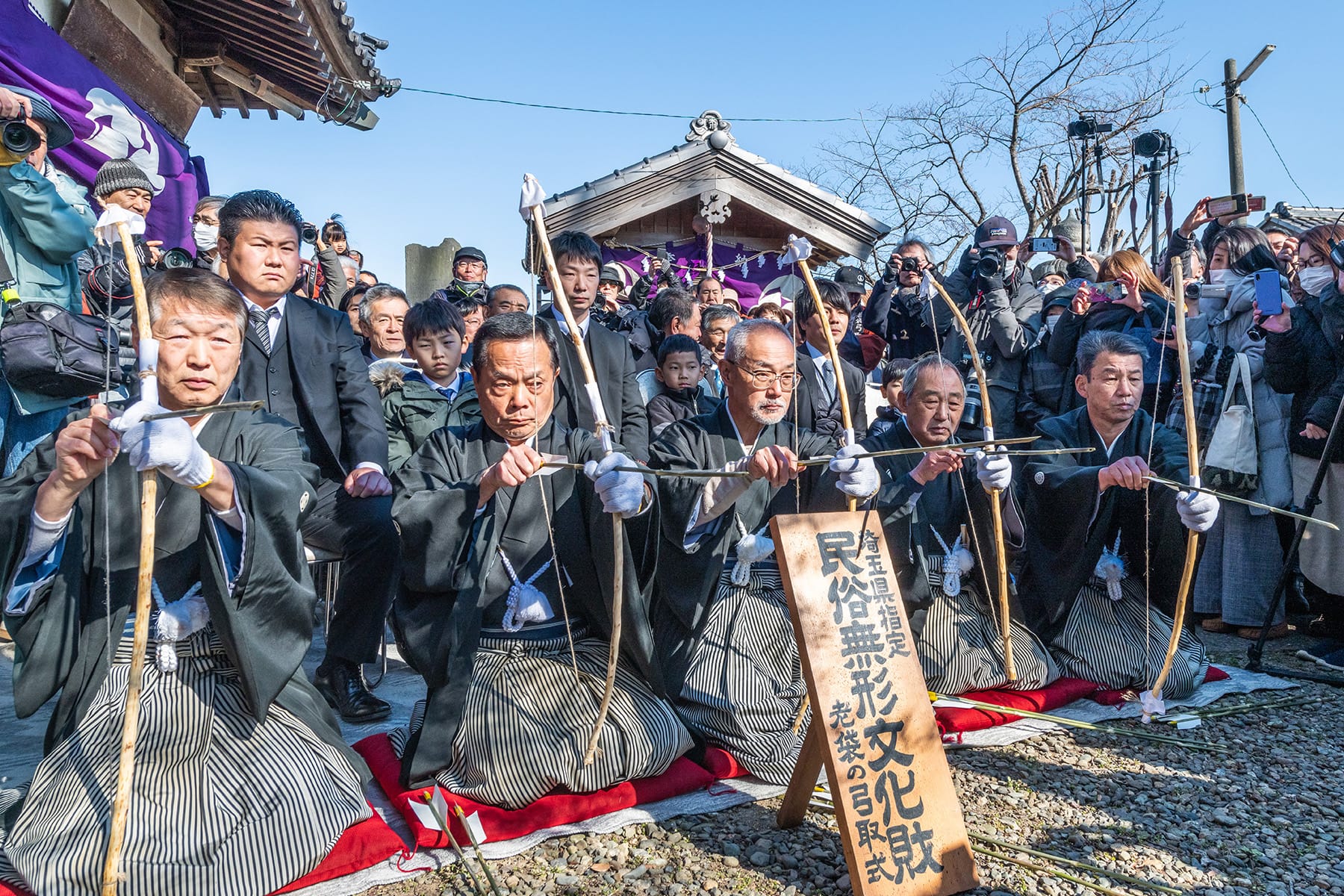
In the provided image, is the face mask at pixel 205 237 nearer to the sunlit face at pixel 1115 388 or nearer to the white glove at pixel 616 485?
the white glove at pixel 616 485

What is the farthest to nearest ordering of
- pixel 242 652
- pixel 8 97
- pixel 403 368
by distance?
pixel 403 368
pixel 8 97
pixel 242 652

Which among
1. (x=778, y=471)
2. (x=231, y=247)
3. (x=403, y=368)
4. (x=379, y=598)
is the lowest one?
(x=379, y=598)

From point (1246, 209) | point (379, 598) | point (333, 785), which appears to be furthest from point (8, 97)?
point (1246, 209)

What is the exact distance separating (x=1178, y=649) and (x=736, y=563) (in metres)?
2.34

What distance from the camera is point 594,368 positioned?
4832 mm

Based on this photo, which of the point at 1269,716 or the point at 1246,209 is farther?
the point at 1246,209

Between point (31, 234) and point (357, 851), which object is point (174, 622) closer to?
point (357, 851)

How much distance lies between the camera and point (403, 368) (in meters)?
5.07

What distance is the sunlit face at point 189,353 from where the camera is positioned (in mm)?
2594

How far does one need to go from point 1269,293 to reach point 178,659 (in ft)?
18.5

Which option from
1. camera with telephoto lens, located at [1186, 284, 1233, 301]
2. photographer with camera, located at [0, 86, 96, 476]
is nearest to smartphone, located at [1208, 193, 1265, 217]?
camera with telephoto lens, located at [1186, 284, 1233, 301]

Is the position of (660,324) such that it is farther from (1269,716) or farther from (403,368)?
(1269,716)

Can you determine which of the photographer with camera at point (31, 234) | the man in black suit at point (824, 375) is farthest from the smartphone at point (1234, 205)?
the photographer with camera at point (31, 234)

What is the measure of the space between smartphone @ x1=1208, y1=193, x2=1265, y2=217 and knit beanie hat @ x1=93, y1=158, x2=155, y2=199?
7352 millimetres
